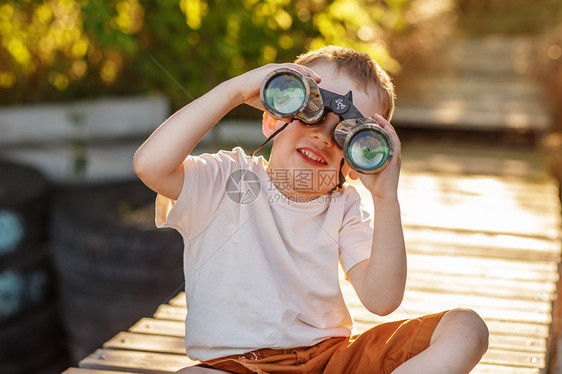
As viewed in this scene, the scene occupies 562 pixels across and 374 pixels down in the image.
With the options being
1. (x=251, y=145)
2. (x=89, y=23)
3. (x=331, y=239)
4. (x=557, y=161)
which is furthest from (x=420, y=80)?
(x=331, y=239)

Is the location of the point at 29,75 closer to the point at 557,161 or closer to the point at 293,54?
the point at 293,54

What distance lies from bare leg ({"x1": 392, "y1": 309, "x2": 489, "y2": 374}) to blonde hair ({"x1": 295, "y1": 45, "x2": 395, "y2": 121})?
0.60 meters

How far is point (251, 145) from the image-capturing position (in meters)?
5.08

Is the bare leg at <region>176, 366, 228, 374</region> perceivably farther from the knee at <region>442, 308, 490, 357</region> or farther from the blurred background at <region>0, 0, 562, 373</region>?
the blurred background at <region>0, 0, 562, 373</region>

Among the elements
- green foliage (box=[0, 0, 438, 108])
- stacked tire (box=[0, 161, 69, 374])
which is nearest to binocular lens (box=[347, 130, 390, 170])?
green foliage (box=[0, 0, 438, 108])

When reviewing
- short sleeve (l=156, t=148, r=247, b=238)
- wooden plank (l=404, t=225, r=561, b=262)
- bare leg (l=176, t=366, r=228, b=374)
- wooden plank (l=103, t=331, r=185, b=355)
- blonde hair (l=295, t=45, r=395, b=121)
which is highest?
blonde hair (l=295, t=45, r=395, b=121)

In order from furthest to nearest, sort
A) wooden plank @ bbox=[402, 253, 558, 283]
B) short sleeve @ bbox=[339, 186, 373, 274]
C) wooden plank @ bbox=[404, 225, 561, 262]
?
wooden plank @ bbox=[404, 225, 561, 262] < wooden plank @ bbox=[402, 253, 558, 283] < short sleeve @ bbox=[339, 186, 373, 274]

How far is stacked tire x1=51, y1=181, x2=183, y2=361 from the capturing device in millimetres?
3938

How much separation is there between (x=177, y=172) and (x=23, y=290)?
110 inches

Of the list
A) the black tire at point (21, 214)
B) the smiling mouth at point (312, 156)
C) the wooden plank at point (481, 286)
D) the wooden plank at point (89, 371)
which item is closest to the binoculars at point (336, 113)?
the smiling mouth at point (312, 156)

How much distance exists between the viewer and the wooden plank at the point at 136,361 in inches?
92.4

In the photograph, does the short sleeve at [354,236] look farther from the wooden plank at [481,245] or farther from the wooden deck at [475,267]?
the wooden plank at [481,245]

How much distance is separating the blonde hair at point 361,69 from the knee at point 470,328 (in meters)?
0.57

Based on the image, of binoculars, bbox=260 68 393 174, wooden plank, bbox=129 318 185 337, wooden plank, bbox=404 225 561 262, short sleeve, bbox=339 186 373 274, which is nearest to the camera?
binoculars, bbox=260 68 393 174
